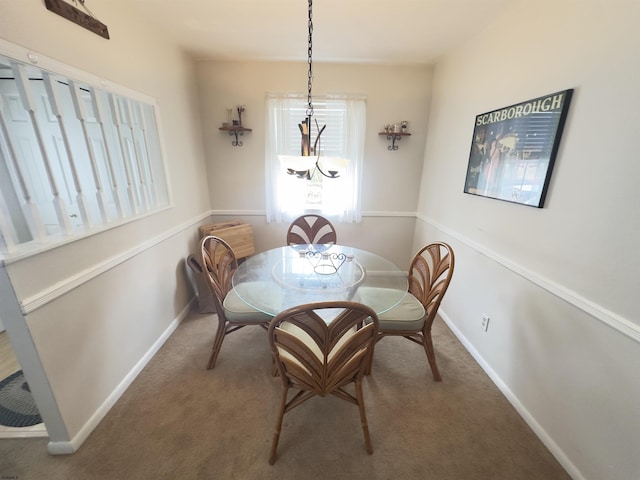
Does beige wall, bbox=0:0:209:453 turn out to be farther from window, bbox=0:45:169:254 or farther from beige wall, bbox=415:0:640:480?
beige wall, bbox=415:0:640:480

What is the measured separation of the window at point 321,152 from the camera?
8.98 feet

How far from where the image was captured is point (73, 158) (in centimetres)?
132

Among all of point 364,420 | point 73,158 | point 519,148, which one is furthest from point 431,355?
point 73,158

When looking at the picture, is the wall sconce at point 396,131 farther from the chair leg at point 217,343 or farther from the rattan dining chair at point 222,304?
the chair leg at point 217,343

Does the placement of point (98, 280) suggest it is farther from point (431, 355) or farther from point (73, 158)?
point (431, 355)

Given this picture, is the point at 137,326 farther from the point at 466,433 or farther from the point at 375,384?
the point at 466,433

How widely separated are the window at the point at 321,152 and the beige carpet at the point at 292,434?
1764 mm

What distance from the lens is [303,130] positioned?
5.17 ft

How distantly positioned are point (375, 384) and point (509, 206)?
4.86ft

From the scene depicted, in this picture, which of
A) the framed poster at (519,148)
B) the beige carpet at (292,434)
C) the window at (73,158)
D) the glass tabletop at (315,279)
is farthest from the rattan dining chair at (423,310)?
the window at (73,158)

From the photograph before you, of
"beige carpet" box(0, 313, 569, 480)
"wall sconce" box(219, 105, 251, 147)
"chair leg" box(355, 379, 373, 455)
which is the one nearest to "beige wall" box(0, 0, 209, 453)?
"beige carpet" box(0, 313, 569, 480)

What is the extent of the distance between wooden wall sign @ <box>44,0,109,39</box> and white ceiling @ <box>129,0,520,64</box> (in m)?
0.40

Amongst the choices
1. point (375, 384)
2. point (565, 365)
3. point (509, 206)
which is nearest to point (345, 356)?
point (375, 384)

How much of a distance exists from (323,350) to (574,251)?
1.31 m
